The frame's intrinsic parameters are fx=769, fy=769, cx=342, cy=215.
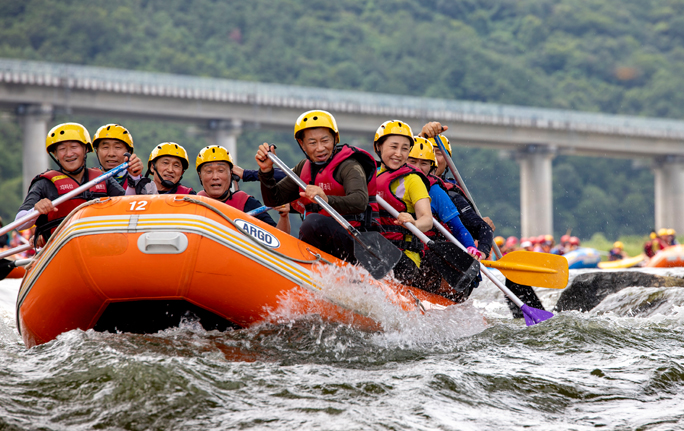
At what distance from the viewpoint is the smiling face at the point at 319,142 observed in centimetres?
598

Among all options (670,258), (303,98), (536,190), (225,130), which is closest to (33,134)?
(225,130)

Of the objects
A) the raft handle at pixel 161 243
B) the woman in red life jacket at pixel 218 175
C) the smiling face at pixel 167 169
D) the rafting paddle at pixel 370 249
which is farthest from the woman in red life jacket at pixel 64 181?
the rafting paddle at pixel 370 249

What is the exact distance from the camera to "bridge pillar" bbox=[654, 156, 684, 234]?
2007 inches

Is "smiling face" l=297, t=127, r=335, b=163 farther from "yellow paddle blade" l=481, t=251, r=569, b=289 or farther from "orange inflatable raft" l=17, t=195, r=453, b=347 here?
"yellow paddle blade" l=481, t=251, r=569, b=289

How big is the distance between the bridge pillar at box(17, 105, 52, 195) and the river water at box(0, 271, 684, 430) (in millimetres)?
33000

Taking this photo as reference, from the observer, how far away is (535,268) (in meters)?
7.52

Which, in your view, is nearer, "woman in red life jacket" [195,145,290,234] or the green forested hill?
"woman in red life jacket" [195,145,290,234]

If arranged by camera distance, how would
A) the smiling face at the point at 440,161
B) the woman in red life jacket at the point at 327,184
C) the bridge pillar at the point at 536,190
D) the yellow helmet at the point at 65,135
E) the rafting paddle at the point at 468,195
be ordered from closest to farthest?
the woman in red life jacket at the point at 327,184
the yellow helmet at the point at 65,135
the rafting paddle at the point at 468,195
the smiling face at the point at 440,161
the bridge pillar at the point at 536,190

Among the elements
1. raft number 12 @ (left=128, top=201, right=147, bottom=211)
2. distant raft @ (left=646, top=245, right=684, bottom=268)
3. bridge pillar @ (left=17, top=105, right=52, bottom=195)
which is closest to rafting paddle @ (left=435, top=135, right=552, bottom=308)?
raft number 12 @ (left=128, top=201, right=147, bottom=211)

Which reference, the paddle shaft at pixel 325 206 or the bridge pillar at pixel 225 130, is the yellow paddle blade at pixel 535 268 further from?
the bridge pillar at pixel 225 130

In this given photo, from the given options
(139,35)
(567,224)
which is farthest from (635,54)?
(139,35)

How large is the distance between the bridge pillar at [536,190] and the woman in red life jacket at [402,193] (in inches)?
1659

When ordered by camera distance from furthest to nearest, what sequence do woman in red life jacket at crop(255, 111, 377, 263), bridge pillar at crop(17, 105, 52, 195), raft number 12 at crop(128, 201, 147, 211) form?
bridge pillar at crop(17, 105, 52, 195), woman in red life jacket at crop(255, 111, 377, 263), raft number 12 at crop(128, 201, 147, 211)

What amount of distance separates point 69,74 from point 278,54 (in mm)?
36458
